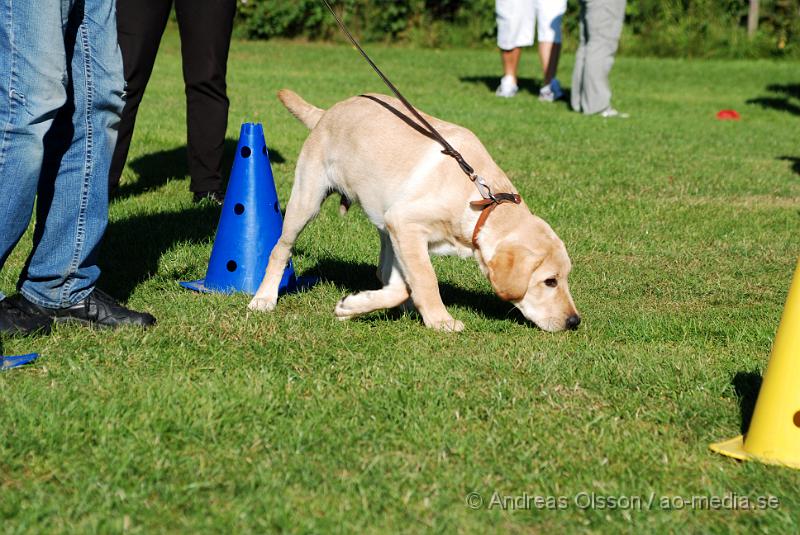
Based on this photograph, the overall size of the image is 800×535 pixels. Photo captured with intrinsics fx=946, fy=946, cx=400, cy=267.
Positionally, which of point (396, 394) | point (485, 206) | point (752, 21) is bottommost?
point (752, 21)

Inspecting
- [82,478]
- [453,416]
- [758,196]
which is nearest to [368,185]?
[453,416]

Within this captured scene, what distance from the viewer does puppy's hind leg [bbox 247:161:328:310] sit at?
472 centimetres

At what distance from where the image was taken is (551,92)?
13.8 meters

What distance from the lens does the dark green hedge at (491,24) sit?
801 inches

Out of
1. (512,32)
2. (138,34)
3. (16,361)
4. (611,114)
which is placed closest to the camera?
(16,361)

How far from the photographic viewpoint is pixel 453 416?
329 cm

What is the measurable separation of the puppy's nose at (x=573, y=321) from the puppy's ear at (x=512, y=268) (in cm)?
26

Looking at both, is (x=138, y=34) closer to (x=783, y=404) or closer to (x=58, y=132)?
(x=58, y=132)

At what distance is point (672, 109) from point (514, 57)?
2.41m

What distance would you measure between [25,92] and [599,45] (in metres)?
10.0

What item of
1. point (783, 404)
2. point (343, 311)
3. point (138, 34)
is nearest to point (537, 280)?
point (343, 311)

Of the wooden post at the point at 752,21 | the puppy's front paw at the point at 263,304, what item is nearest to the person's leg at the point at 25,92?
the puppy's front paw at the point at 263,304

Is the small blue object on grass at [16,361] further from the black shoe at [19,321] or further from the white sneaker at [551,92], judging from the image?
the white sneaker at [551,92]

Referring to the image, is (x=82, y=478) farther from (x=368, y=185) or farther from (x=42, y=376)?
(x=368, y=185)
